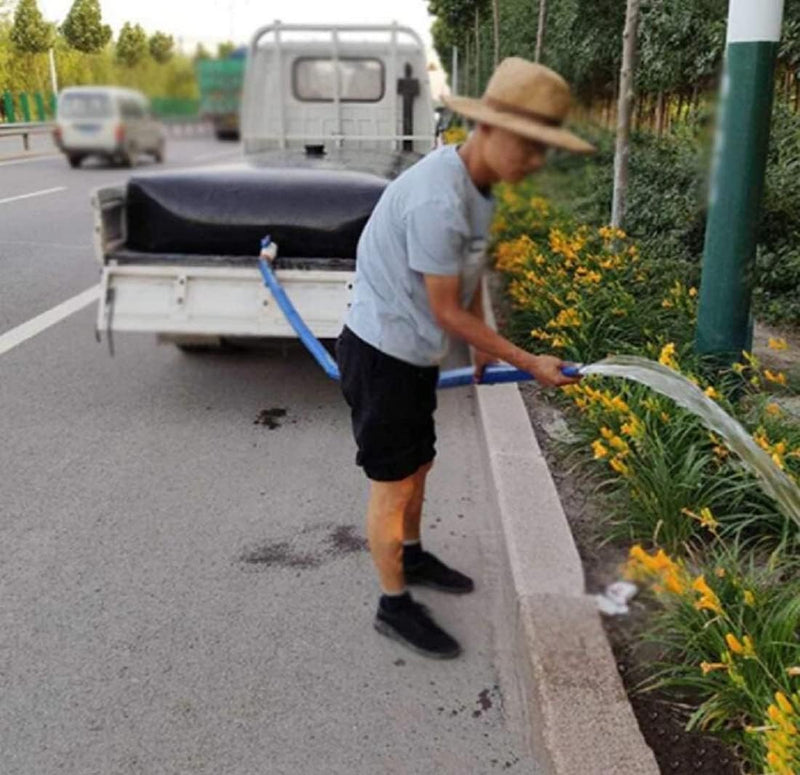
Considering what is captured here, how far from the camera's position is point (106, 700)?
2652 mm

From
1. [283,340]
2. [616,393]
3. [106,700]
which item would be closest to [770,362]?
[616,393]

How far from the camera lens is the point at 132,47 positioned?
2.75 metres

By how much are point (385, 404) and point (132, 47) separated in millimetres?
1289

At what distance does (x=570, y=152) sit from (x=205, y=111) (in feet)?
3.62

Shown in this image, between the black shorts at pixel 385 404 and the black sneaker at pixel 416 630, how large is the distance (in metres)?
0.45

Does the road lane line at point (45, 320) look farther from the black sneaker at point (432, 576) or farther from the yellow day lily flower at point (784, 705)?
the yellow day lily flower at point (784, 705)

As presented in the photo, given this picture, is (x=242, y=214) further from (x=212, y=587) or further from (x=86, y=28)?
(x=212, y=587)

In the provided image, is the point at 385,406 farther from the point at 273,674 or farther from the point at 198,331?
the point at 198,331

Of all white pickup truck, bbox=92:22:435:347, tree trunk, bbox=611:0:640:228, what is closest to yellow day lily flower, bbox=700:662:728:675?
white pickup truck, bbox=92:22:435:347

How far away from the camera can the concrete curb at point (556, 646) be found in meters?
2.25

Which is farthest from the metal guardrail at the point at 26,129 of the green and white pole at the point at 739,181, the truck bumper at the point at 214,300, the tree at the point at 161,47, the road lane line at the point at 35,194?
the green and white pole at the point at 739,181

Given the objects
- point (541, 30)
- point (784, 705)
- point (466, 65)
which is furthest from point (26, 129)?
point (466, 65)

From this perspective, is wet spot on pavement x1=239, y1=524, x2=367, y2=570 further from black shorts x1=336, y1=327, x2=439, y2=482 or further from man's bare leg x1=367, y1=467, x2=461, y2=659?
black shorts x1=336, y1=327, x2=439, y2=482

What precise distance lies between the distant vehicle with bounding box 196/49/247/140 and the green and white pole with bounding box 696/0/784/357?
1.87 m
